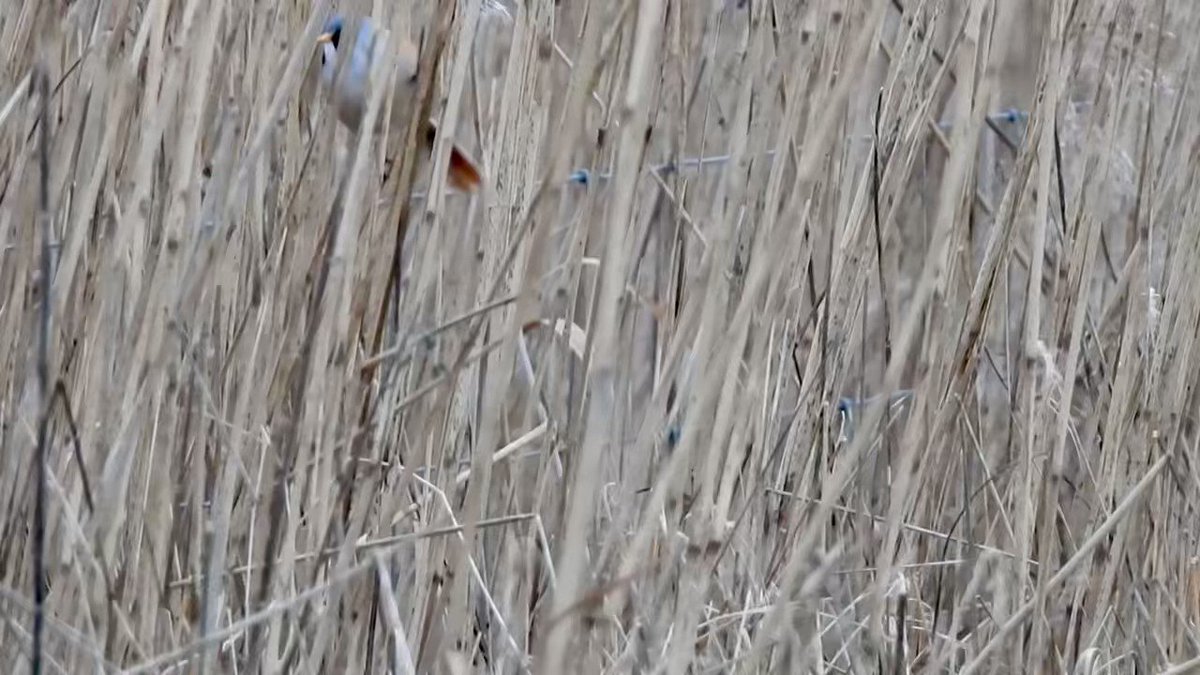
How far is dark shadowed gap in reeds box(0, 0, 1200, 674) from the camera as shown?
0.81 m

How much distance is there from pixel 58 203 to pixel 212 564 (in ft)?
1.07

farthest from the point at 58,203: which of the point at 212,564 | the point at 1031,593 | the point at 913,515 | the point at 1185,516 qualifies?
the point at 1185,516

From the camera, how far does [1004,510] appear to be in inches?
48.9

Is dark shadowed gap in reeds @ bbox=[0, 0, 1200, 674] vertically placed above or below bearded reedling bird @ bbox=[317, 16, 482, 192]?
below

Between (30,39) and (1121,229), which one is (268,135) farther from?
(1121,229)

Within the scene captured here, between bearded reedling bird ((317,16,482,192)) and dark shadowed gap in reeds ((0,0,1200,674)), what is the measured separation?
3 centimetres

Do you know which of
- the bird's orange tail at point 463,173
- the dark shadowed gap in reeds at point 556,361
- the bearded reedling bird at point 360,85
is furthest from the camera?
the bird's orange tail at point 463,173

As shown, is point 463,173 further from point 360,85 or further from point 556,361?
point 556,361

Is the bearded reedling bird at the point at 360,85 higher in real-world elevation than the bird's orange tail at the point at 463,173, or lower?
higher

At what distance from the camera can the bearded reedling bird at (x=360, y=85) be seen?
3.20ft

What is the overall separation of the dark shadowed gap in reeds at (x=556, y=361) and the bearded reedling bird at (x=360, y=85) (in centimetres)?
3

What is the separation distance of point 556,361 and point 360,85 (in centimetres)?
31

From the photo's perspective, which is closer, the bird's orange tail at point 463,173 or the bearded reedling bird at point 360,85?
the bearded reedling bird at point 360,85

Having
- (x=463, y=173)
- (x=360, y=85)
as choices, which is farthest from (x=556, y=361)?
(x=463, y=173)
